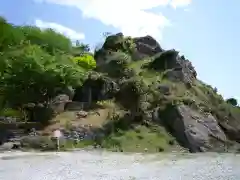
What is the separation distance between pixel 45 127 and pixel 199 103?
1339 centimetres

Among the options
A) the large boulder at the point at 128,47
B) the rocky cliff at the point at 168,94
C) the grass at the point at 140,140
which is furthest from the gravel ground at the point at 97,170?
the large boulder at the point at 128,47

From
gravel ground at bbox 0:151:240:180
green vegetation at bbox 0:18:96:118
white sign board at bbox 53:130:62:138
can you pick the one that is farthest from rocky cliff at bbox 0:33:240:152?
gravel ground at bbox 0:151:240:180

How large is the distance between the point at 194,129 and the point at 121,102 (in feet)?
23.2

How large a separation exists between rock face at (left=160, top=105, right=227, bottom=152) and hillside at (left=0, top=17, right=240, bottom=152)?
0.07m

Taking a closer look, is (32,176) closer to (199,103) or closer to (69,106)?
(69,106)

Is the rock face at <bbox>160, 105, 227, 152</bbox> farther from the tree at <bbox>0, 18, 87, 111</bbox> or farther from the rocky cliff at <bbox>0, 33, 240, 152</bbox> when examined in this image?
the tree at <bbox>0, 18, 87, 111</bbox>

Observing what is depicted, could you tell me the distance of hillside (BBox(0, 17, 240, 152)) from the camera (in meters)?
31.0

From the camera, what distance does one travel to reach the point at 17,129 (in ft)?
107

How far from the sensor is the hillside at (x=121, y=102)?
3102 cm

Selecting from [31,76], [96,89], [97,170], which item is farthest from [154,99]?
[97,170]

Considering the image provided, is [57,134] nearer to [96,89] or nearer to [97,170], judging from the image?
[96,89]

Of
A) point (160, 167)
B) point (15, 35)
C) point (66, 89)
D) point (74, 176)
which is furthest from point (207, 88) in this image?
point (74, 176)

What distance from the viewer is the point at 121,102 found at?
116 ft

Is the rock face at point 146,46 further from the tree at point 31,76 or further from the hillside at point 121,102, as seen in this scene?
the tree at point 31,76
